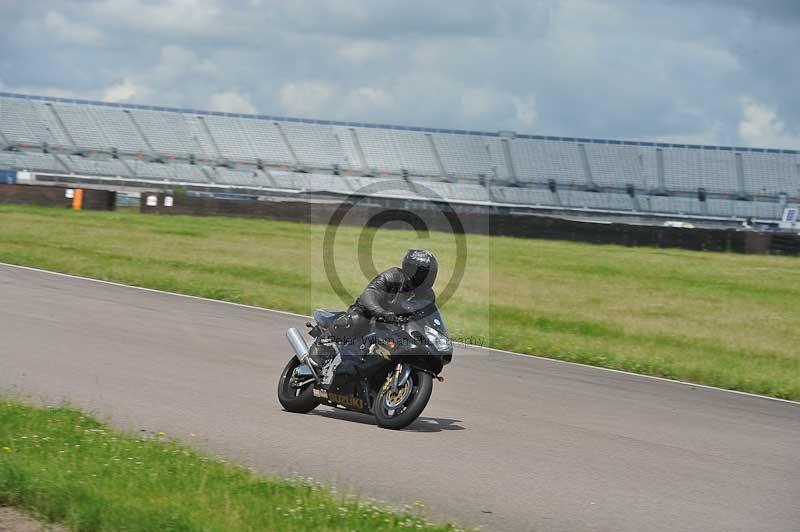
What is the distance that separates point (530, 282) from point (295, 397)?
15575mm

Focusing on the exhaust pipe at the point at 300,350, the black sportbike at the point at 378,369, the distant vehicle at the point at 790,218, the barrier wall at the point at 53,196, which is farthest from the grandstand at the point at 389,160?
the black sportbike at the point at 378,369

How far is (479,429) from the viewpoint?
8617 mm

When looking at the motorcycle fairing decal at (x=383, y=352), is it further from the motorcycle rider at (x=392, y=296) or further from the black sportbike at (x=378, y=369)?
the motorcycle rider at (x=392, y=296)

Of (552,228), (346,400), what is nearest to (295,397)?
(346,400)

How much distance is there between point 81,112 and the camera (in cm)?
6334

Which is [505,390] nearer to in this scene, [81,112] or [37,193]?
[37,193]

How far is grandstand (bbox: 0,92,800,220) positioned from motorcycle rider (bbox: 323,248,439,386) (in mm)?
49031

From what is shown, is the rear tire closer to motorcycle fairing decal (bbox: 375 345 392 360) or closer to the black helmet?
motorcycle fairing decal (bbox: 375 345 392 360)

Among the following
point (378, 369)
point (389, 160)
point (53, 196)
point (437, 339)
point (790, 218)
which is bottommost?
point (378, 369)

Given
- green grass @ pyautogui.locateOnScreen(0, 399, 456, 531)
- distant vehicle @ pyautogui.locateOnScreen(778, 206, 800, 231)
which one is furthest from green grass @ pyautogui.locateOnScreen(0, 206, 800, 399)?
distant vehicle @ pyautogui.locateOnScreen(778, 206, 800, 231)

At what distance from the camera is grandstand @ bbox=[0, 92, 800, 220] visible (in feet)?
193

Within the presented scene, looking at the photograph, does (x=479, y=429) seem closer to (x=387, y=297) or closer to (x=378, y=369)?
(x=378, y=369)

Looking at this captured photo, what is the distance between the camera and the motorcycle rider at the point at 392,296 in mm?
8227

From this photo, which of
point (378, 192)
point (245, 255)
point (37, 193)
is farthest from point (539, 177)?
point (245, 255)
